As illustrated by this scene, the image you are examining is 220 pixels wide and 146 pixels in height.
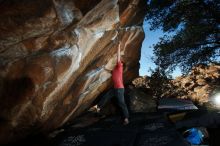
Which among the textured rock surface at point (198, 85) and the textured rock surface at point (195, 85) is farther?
the textured rock surface at point (198, 85)

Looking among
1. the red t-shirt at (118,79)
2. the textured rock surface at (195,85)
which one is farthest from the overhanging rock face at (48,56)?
the textured rock surface at (195,85)

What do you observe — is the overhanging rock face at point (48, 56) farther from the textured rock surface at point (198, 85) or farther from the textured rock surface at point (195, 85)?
the textured rock surface at point (198, 85)

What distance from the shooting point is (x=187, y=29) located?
15.0m

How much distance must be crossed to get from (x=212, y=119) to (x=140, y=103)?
15.3 ft

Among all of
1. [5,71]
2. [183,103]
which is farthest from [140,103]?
[5,71]

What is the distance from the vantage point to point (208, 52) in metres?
15.8

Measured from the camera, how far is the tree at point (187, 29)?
48.9 ft

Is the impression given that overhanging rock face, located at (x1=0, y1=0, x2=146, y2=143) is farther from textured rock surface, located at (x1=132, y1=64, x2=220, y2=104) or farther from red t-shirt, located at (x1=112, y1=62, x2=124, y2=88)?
textured rock surface, located at (x1=132, y1=64, x2=220, y2=104)

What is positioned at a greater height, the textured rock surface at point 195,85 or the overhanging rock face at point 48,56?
the overhanging rock face at point 48,56

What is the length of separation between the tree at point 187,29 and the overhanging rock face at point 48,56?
16.2 feet

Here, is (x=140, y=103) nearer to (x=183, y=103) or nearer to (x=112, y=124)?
(x=183, y=103)

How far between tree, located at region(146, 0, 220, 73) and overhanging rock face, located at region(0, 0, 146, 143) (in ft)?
16.2

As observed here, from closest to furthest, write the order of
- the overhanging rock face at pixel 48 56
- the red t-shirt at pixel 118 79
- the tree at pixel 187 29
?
the overhanging rock face at pixel 48 56, the red t-shirt at pixel 118 79, the tree at pixel 187 29

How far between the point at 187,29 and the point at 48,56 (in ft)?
29.7
